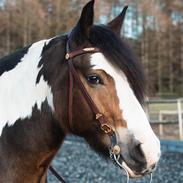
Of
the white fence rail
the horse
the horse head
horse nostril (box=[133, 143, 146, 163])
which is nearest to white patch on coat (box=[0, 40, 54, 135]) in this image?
the horse

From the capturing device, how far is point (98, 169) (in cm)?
892

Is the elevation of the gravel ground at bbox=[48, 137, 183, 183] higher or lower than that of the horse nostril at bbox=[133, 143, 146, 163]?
lower

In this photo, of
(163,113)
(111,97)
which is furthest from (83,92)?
(163,113)

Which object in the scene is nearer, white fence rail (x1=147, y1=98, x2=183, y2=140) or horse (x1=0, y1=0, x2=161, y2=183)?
horse (x1=0, y1=0, x2=161, y2=183)

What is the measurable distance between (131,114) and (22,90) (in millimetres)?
760

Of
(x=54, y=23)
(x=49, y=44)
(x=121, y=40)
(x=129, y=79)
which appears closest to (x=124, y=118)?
(x=129, y=79)

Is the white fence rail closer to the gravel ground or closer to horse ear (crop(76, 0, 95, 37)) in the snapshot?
the gravel ground

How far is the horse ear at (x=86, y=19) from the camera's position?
8.07ft

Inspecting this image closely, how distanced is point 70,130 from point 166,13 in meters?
40.0

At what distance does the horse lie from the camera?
2375mm

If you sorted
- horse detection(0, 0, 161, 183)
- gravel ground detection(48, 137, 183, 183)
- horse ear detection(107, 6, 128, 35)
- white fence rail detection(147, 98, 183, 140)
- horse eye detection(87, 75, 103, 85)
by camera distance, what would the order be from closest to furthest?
horse detection(0, 0, 161, 183) → horse eye detection(87, 75, 103, 85) → horse ear detection(107, 6, 128, 35) → gravel ground detection(48, 137, 183, 183) → white fence rail detection(147, 98, 183, 140)

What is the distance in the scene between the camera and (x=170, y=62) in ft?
127

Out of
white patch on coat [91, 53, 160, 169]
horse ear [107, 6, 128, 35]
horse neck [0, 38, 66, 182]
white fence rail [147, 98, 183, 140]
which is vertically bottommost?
white fence rail [147, 98, 183, 140]

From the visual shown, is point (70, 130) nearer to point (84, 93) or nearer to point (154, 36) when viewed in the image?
point (84, 93)
